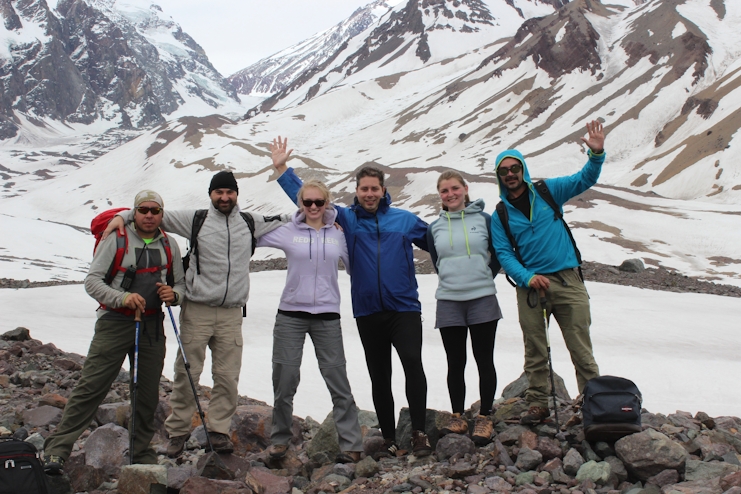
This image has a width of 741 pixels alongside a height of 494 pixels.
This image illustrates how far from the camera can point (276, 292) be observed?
18.6m

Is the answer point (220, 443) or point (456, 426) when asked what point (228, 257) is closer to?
point (220, 443)

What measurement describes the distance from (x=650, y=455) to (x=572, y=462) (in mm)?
580

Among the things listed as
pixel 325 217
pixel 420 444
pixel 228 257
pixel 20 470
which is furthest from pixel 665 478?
pixel 20 470

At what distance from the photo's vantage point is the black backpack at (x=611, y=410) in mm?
4855

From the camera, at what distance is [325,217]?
229 inches

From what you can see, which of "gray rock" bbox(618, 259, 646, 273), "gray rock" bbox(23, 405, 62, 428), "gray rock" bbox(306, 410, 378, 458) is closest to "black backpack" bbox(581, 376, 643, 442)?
"gray rock" bbox(306, 410, 378, 458)

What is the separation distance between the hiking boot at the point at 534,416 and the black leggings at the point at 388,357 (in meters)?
0.94

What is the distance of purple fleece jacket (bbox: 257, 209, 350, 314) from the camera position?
5582 mm

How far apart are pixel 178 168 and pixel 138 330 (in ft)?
280

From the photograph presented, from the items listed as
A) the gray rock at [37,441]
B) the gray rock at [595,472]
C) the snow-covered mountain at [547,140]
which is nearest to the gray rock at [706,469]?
the gray rock at [595,472]

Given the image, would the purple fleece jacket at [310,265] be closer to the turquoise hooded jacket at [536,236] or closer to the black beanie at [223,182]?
the black beanie at [223,182]

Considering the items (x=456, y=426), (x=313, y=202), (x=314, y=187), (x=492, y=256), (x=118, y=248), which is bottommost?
(x=456, y=426)

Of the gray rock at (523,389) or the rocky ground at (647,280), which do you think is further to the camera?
the rocky ground at (647,280)

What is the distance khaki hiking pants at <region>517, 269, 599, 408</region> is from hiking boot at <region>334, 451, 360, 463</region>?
1.71 m
